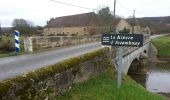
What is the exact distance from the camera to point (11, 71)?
8.05 meters

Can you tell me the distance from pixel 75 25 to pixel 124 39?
63345 millimetres

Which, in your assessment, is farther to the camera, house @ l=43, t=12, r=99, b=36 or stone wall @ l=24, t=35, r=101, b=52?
house @ l=43, t=12, r=99, b=36

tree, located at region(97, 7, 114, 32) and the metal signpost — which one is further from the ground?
tree, located at region(97, 7, 114, 32)

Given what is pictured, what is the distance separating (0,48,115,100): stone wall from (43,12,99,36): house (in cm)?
5150

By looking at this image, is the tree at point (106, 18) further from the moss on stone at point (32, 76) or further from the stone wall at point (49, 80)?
the moss on stone at point (32, 76)

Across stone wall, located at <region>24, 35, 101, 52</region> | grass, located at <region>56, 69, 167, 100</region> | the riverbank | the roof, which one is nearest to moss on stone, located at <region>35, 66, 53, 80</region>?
grass, located at <region>56, 69, 167, 100</region>

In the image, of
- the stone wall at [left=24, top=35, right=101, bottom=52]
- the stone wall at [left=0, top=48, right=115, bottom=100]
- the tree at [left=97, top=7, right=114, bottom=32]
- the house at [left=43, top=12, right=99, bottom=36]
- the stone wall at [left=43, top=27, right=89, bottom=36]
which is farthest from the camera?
the stone wall at [left=43, top=27, right=89, bottom=36]

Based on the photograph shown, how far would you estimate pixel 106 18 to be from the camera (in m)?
65.9

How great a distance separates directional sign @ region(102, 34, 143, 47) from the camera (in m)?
9.73

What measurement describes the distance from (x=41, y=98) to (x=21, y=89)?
0.86 metres

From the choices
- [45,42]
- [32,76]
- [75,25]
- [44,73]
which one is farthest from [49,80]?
[75,25]

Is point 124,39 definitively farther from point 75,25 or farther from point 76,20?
point 76,20

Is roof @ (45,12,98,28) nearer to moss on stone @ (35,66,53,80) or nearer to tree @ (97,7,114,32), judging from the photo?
tree @ (97,7,114,32)

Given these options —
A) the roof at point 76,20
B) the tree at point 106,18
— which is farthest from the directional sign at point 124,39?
the roof at point 76,20
